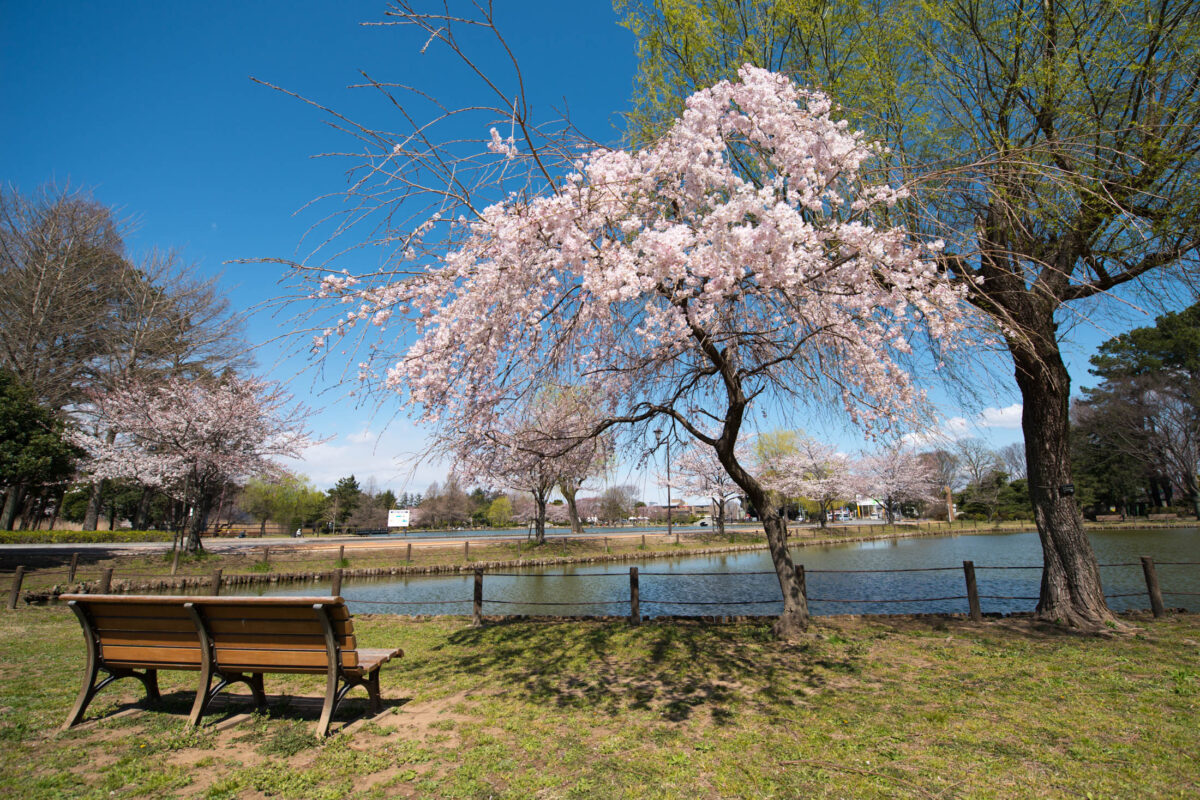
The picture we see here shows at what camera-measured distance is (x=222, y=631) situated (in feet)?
12.5

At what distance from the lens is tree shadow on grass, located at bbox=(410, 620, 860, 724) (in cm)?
432

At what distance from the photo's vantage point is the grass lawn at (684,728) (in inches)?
114

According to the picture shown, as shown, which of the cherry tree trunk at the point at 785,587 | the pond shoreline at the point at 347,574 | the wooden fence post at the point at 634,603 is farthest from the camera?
the pond shoreline at the point at 347,574

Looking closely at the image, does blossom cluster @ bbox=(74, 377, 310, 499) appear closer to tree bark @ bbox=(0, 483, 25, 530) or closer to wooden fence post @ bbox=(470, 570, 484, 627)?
tree bark @ bbox=(0, 483, 25, 530)

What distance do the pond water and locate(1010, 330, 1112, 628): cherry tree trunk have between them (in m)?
1.35

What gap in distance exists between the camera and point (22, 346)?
73.0 ft

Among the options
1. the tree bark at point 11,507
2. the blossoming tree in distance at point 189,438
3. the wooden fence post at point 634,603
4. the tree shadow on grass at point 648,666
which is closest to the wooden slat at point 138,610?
the tree shadow on grass at point 648,666

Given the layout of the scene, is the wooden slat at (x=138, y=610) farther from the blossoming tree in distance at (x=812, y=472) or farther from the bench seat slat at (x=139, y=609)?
the blossoming tree in distance at (x=812, y=472)

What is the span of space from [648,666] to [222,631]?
362cm

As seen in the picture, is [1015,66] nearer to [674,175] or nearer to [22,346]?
[674,175]

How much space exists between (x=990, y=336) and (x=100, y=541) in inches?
1315

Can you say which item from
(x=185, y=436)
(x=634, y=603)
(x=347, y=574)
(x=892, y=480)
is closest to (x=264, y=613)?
(x=634, y=603)

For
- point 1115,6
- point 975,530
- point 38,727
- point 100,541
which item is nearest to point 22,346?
point 100,541

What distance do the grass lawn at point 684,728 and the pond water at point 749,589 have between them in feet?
8.80
